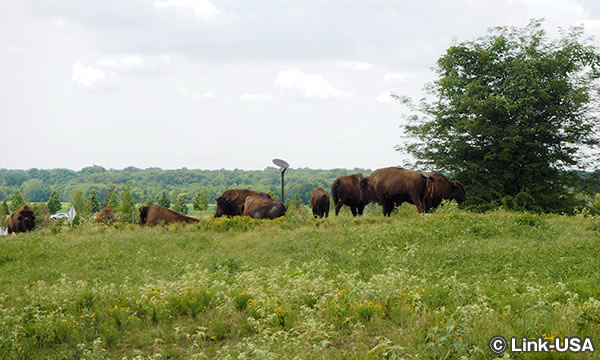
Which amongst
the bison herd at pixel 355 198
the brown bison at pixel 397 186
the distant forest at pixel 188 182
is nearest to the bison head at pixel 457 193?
the bison herd at pixel 355 198

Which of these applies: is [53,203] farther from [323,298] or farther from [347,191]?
[323,298]

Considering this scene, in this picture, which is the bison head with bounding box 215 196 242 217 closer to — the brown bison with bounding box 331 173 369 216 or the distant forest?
the brown bison with bounding box 331 173 369 216

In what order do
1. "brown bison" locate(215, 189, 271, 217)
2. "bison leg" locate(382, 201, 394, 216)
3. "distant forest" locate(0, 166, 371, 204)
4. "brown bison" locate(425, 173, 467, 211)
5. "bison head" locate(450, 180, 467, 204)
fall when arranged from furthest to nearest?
"distant forest" locate(0, 166, 371, 204), "brown bison" locate(215, 189, 271, 217), "bison head" locate(450, 180, 467, 204), "brown bison" locate(425, 173, 467, 211), "bison leg" locate(382, 201, 394, 216)

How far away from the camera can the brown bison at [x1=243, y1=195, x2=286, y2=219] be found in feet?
84.1

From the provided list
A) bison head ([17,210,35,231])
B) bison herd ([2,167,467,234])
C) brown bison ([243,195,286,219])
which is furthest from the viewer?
bison head ([17,210,35,231])

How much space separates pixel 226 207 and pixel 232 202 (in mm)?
445

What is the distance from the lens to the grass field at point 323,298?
22.8 feet

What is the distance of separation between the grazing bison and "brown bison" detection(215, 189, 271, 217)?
2.88 m

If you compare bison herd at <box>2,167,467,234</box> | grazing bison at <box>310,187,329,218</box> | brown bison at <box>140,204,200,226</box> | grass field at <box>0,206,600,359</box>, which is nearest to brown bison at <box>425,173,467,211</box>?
bison herd at <box>2,167,467,234</box>

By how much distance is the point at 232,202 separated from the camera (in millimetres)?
28859

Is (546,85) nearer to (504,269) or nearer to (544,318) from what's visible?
(504,269)

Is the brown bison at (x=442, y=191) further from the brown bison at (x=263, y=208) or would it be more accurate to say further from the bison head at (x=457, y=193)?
the brown bison at (x=263, y=208)

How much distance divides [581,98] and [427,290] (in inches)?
991

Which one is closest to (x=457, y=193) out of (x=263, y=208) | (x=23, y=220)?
(x=263, y=208)
